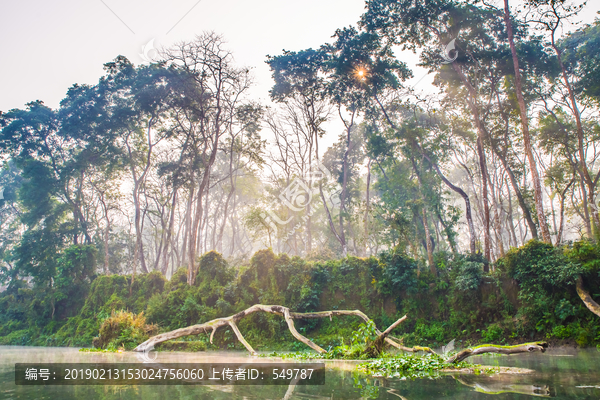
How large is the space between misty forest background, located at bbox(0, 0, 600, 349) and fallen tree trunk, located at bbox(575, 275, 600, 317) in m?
0.24

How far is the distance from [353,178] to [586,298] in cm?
2046

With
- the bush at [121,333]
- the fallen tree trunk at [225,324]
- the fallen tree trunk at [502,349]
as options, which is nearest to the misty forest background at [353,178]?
the bush at [121,333]

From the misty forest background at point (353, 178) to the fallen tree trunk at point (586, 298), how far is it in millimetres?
238

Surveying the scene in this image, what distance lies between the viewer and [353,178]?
29156mm

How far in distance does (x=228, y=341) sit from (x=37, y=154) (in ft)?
72.4

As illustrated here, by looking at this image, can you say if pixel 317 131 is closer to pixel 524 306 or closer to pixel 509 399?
pixel 524 306

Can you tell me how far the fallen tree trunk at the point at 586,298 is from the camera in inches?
362

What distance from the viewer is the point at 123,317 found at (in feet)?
39.4

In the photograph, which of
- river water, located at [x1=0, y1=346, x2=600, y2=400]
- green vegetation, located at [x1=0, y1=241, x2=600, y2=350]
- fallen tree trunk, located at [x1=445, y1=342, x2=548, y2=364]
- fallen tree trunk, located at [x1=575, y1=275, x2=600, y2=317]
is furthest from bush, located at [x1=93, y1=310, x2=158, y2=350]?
fallen tree trunk, located at [x1=575, y1=275, x2=600, y2=317]

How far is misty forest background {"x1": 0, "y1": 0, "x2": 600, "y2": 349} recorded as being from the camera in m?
12.3

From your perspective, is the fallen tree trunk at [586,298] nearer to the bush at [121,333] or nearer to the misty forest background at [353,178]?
the misty forest background at [353,178]

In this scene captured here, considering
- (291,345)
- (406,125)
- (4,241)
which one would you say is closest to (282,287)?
(291,345)

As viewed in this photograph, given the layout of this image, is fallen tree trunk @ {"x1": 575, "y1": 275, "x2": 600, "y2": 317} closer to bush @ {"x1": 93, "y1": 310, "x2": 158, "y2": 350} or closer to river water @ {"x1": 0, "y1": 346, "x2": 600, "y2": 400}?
river water @ {"x1": 0, "y1": 346, "x2": 600, "y2": 400}

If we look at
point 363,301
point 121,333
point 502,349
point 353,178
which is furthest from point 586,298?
point 353,178
